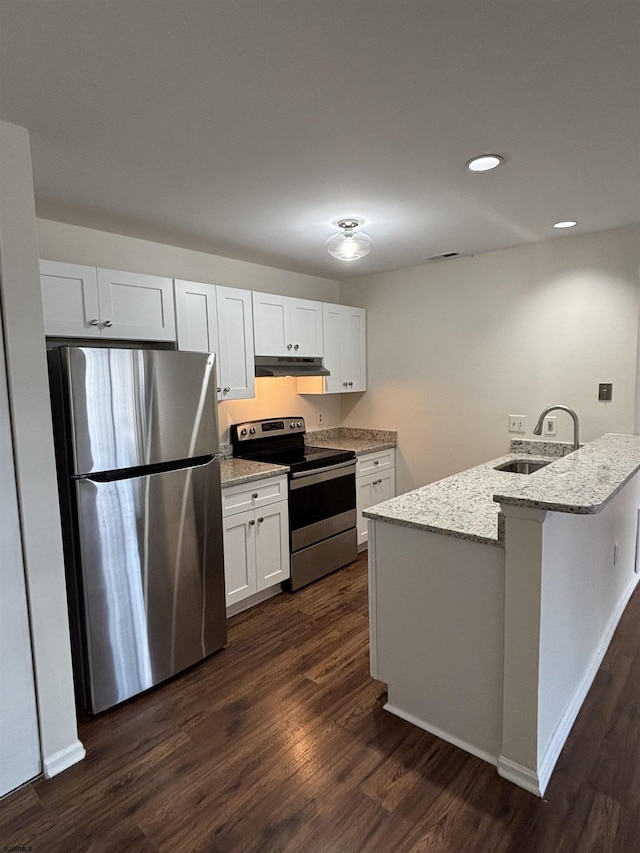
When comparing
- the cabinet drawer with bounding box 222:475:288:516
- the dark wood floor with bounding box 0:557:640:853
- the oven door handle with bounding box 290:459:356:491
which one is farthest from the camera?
the oven door handle with bounding box 290:459:356:491

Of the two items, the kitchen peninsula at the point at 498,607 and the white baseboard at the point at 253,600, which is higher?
the kitchen peninsula at the point at 498,607

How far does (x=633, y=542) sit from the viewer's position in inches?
125

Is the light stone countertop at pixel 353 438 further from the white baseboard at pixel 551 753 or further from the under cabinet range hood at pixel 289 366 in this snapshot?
the white baseboard at pixel 551 753

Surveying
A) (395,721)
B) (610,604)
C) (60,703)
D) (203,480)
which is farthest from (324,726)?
(610,604)

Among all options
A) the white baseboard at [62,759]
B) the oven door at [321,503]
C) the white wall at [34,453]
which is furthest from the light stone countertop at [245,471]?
the white baseboard at [62,759]

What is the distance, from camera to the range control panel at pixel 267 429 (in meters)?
3.56

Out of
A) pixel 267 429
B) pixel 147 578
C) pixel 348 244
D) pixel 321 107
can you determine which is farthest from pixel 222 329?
pixel 321 107

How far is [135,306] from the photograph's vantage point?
2686 mm

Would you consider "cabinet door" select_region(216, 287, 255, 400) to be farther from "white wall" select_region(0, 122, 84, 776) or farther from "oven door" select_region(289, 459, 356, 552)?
"white wall" select_region(0, 122, 84, 776)

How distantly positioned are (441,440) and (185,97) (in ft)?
9.99

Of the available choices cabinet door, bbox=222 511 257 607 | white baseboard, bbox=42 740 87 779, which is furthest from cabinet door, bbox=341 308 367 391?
white baseboard, bbox=42 740 87 779

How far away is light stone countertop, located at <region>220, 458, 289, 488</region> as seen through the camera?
2.89 m

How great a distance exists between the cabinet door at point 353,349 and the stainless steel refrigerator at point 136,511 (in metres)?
1.79

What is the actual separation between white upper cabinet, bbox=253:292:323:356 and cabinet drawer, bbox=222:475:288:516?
3.06 ft
